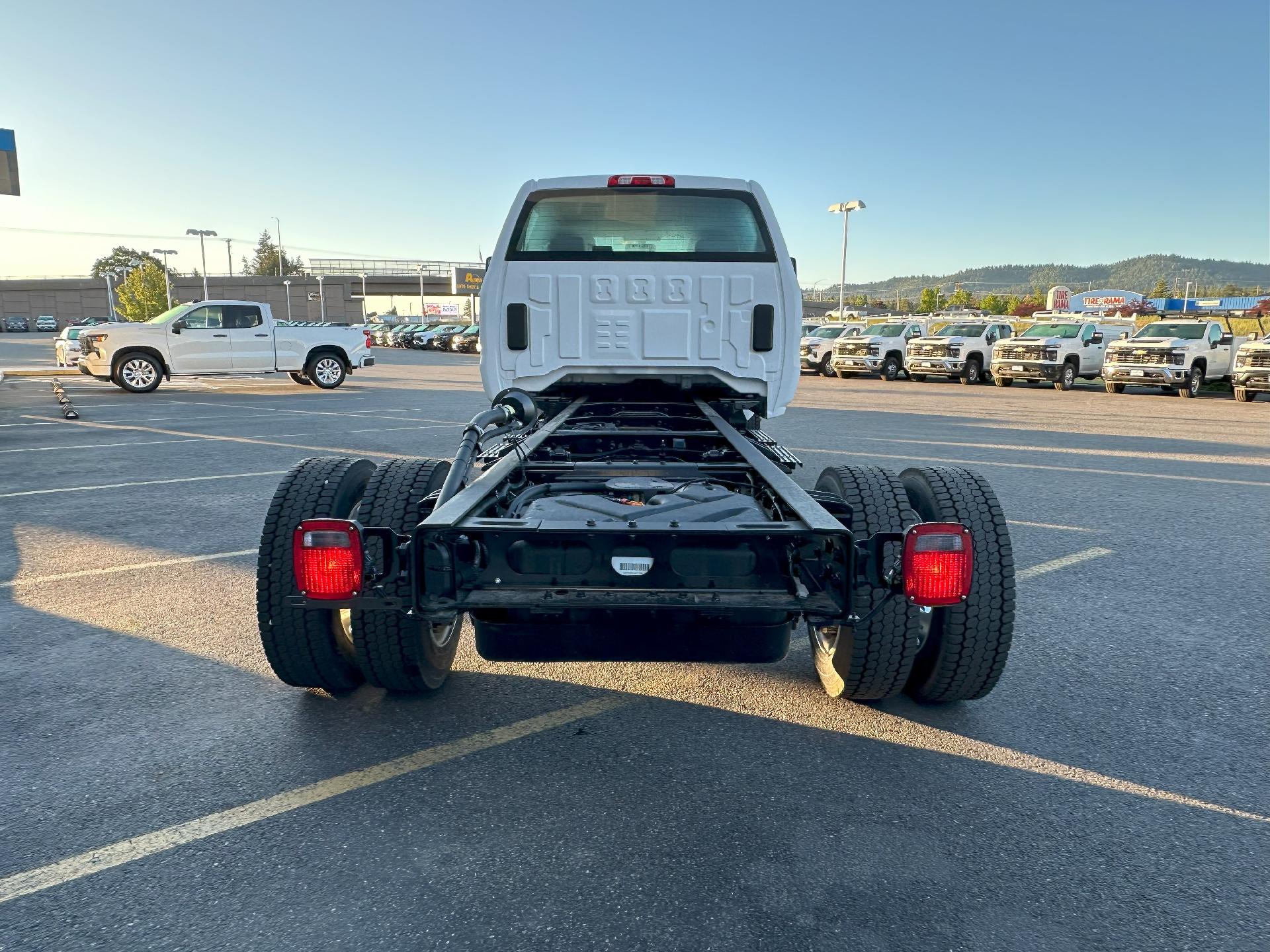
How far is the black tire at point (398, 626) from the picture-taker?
3.20 m

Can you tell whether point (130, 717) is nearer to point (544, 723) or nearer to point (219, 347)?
point (544, 723)

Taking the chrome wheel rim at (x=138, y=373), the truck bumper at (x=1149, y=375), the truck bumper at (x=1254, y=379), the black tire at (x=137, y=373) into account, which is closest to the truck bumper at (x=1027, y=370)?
the truck bumper at (x=1149, y=375)

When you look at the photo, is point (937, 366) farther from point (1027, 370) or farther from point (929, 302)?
point (929, 302)

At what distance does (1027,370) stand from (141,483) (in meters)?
21.8

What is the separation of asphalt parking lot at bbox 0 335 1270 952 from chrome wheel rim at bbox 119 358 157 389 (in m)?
14.4

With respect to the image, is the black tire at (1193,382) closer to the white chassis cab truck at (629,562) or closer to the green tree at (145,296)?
the white chassis cab truck at (629,562)

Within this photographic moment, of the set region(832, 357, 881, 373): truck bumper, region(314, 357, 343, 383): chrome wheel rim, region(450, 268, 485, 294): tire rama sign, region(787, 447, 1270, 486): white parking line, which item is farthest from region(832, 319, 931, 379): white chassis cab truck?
region(450, 268, 485, 294): tire rama sign

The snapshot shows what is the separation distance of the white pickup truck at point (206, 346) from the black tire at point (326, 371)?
0.02 m

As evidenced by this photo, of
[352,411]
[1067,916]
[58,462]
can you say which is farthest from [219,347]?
[1067,916]

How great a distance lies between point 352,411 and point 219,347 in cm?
604

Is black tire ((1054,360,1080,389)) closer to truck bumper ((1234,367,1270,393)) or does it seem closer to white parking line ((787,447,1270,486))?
truck bumper ((1234,367,1270,393))

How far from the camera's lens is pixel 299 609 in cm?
321

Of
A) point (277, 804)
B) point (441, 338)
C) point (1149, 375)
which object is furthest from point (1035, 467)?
point (441, 338)

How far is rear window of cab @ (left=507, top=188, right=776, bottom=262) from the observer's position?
18.1 ft
